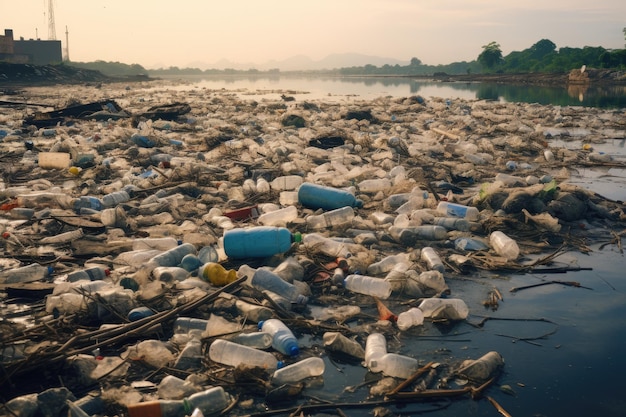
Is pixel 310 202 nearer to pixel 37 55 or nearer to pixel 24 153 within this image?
pixel 24 153

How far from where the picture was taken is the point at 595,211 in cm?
606

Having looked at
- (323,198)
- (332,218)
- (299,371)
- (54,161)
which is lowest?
(299,371)

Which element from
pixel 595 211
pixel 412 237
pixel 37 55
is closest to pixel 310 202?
pixel 412 237

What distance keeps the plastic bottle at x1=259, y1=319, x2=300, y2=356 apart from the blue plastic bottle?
2.75 metres

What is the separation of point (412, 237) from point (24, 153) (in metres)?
7.81

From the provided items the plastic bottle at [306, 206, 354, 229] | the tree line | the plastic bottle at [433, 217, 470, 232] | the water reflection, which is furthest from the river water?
the tree line

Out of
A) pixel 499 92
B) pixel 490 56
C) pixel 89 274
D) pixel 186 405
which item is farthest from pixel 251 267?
pixel 490 56

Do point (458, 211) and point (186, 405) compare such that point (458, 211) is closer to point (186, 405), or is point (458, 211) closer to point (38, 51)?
point (186, 405)

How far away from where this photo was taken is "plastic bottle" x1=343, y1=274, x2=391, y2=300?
4004 millimetres

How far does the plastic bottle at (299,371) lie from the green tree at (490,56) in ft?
312

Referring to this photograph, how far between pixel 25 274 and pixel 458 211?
4.41m

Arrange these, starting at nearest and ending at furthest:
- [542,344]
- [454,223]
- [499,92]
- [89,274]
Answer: [542,344]
[89,274]
[454,223]
[499,92]

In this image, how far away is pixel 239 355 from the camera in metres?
3.03

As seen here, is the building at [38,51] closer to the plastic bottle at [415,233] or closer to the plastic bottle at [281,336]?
the plastic bottle at [415,233]
